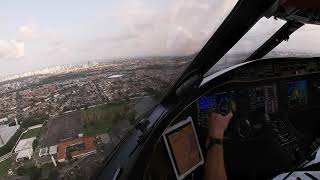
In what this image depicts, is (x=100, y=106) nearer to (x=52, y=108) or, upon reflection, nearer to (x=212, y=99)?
(x=52, y=108)

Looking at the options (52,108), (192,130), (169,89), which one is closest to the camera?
(52,108)

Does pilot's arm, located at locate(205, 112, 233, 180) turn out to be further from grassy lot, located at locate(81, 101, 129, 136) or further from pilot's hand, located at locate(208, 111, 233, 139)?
grassy lot, located at locate(81, 101, 129, 136)

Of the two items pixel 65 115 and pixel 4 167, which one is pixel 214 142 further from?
pixel 4 167

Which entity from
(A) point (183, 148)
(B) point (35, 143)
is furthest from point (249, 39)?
(B) point (35, 143)

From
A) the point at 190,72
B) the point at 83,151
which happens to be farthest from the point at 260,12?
the point at 83,151

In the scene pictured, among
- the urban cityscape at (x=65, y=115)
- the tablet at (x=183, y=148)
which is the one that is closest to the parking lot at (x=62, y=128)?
the urban cityscape at (x=65, y=115)

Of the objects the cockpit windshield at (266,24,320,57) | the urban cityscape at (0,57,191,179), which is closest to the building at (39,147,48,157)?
the urban cityscape at (0,57,191,179)
